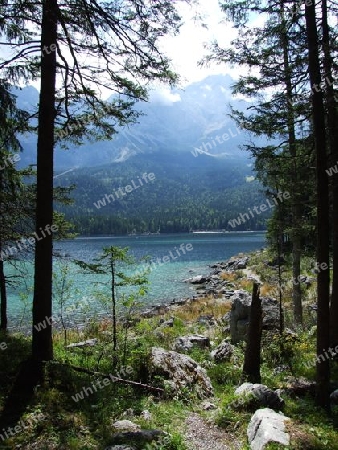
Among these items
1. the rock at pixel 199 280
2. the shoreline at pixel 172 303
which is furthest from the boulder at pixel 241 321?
the rock at pixel 199 280

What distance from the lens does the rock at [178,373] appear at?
774cm

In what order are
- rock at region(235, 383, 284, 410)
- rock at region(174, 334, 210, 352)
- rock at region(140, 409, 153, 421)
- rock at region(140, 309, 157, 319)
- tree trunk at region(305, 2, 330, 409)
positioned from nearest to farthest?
rock at region(140, 409, 153, 421), tree trunk at region(305, 2, 330, 409), rock at region(235, 383, 284, 410), rock at region(174, 334, 210, 352), rock at region(140, 309, 157, 319)

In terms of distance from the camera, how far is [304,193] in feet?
42.0

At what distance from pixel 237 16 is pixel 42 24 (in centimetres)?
476

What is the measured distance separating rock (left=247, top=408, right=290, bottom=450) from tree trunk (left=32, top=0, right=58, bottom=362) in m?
3.94

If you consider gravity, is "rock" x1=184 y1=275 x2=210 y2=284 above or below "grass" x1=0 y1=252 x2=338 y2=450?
below

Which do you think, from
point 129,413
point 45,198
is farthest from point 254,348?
point 45,198

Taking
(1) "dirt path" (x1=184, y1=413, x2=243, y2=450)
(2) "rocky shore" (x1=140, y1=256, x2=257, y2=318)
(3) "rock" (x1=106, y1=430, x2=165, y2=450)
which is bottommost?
(2) "rocky shore" (x1=140, y1=256, x2=257, y2=318)

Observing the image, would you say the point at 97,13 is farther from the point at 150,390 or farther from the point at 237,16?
the point at 150,390

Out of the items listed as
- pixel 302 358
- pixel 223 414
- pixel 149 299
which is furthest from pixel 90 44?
pixel 149 299

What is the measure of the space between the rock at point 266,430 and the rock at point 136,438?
1410 mm

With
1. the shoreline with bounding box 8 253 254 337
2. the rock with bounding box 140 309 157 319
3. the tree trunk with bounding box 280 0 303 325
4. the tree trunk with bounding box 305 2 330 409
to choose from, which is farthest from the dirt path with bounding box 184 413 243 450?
the rock with bounding box 140 309 157 319

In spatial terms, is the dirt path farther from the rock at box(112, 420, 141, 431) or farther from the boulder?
the boulder

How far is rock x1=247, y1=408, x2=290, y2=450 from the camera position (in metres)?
5.10
